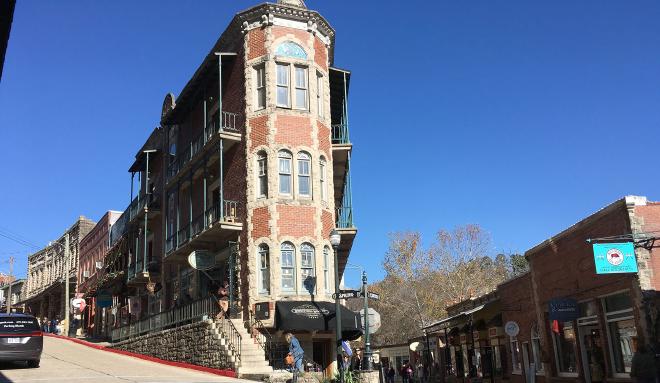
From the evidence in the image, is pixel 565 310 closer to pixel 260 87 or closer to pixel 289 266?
pixel 289 266

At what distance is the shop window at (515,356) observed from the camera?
77.4 ft

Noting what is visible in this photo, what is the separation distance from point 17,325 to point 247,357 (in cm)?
695

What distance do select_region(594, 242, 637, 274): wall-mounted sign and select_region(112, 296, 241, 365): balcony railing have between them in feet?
36.3

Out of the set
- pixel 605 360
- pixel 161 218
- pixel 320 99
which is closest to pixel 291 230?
pixel 320 99

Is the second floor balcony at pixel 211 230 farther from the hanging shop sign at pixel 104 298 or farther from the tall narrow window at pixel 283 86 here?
the hanging shop sign at pixel 104 298

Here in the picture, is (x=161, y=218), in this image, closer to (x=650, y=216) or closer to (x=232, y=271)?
(x=232, y=271)

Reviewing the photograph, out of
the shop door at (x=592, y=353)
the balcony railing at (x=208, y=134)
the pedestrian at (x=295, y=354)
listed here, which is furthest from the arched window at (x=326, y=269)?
the shop door at (x=592, y=353)

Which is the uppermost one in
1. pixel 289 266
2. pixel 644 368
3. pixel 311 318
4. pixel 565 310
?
pixel 289 266

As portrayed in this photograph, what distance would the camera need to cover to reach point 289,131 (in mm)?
23703

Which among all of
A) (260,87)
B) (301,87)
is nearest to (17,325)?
(260,87)

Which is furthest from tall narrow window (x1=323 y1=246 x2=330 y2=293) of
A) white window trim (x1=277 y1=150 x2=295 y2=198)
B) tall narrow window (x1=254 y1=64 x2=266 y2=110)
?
tall narrow window (x1=254 y1=64 x2=266 y2=110)

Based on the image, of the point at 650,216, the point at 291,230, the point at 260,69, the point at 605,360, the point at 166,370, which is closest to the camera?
the point at 650,216

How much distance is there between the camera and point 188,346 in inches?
901

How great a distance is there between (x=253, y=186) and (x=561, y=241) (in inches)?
435
